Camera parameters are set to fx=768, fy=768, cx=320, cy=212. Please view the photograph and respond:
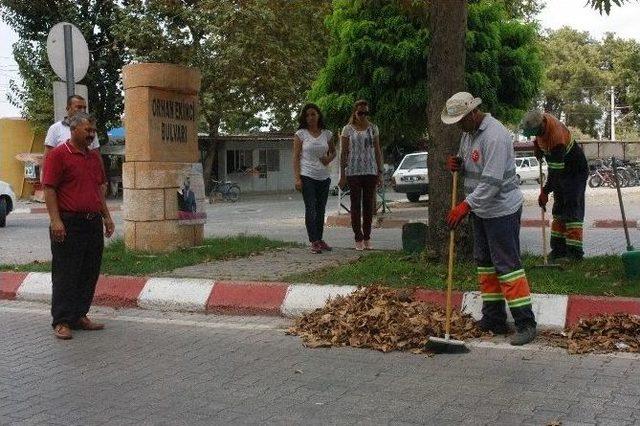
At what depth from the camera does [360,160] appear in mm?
9297

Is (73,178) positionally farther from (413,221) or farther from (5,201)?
(5,201)

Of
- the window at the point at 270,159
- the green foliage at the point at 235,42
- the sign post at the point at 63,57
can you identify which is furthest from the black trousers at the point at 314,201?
the window at the point at 270,159

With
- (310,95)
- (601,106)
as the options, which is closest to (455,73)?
(310,95)

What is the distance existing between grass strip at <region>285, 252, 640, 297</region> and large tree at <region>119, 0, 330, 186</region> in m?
17.7

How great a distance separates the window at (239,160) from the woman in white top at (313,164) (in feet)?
98.8

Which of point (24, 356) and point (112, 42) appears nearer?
point (24, 356)

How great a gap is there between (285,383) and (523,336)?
1841 mm

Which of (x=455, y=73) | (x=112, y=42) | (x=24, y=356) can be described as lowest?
(x=24, y=356)

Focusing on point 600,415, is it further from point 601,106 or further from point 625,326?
point 601,106

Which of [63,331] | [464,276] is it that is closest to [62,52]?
[63,331]

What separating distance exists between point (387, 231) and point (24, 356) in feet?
27.7

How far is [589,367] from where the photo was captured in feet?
15.9

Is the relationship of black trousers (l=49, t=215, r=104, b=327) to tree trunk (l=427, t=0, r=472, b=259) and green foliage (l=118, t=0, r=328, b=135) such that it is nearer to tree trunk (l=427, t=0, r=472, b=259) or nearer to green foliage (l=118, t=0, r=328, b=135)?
tree trunk (l=427, t=0, r=472, b=259)

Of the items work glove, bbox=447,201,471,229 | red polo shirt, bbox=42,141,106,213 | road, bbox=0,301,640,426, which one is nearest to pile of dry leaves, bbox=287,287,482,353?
road, bbox=0,301,640,426
